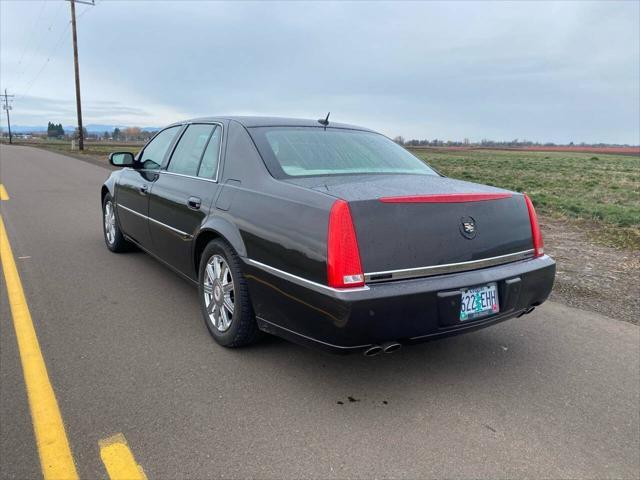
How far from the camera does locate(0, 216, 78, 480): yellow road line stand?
2244 mm

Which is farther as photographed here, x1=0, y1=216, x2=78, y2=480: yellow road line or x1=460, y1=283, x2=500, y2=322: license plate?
x1=460, y1=283, x2=500, y2=322: license plate

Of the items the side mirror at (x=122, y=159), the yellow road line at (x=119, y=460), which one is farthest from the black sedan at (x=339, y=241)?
the side mirror at (x=122, y=159)

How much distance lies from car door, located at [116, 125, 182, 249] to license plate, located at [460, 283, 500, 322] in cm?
307

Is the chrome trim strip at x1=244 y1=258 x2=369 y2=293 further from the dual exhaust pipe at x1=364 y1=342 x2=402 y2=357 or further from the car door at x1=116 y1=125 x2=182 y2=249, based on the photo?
the car door at x1=116 y1=125 x2=182 y2=249

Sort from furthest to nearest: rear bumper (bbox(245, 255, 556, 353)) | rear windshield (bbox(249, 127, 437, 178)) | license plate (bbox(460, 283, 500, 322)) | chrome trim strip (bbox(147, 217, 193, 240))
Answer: chrome trim strip (bbox(147, 217, 193, 240))
rear windshield (bbox(249, 127, 437, 178))
license plate (bbox(460, 283, 500, 322))
rear bumper (bbox(245, 255, 556, 353))

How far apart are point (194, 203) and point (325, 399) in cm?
174

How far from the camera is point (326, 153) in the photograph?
11.7 feet

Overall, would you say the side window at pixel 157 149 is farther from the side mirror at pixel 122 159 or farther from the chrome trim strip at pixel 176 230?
the chrome trim strip at pixel 176 230

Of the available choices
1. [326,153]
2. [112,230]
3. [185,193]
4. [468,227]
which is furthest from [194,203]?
[112,230]

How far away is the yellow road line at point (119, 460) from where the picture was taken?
2.18 m

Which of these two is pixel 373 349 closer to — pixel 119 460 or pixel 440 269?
pixel 440 269

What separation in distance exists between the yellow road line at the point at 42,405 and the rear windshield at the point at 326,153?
180cm

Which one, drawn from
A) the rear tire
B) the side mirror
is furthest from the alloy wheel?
the rear tire

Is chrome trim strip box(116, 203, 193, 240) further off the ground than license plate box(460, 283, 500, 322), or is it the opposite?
chrome trim strip box(116, 203, 193, 240)
